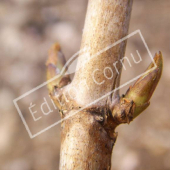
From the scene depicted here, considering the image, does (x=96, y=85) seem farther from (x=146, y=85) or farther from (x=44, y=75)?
(x=44, y=75)

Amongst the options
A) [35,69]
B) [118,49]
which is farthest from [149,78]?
[35,69]

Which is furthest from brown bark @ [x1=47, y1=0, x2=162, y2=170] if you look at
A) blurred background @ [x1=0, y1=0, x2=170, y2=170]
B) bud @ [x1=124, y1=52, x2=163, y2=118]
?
blurred background @ [x1=0, y1=0, x2=170, y2=170]

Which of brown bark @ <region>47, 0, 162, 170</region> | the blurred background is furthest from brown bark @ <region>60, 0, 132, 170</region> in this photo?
the blurred background

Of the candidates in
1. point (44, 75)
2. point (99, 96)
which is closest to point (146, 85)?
point (99, 96)

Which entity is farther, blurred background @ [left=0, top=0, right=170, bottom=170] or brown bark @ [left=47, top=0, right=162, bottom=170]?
blurred background @ [left=0, top=0, right=170, bottom=170]

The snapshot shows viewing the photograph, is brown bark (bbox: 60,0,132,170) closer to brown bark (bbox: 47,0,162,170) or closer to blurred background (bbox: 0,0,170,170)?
brown bark (bbox: 47,0,162,170)

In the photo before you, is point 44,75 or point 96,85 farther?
point 44,75

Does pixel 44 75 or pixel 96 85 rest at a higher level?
pixel 96 85

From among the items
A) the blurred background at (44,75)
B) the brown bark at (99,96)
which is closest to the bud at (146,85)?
the brown bark at (99,96)

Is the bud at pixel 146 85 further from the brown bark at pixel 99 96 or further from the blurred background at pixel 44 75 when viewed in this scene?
the blurred background at pixel 44 75
